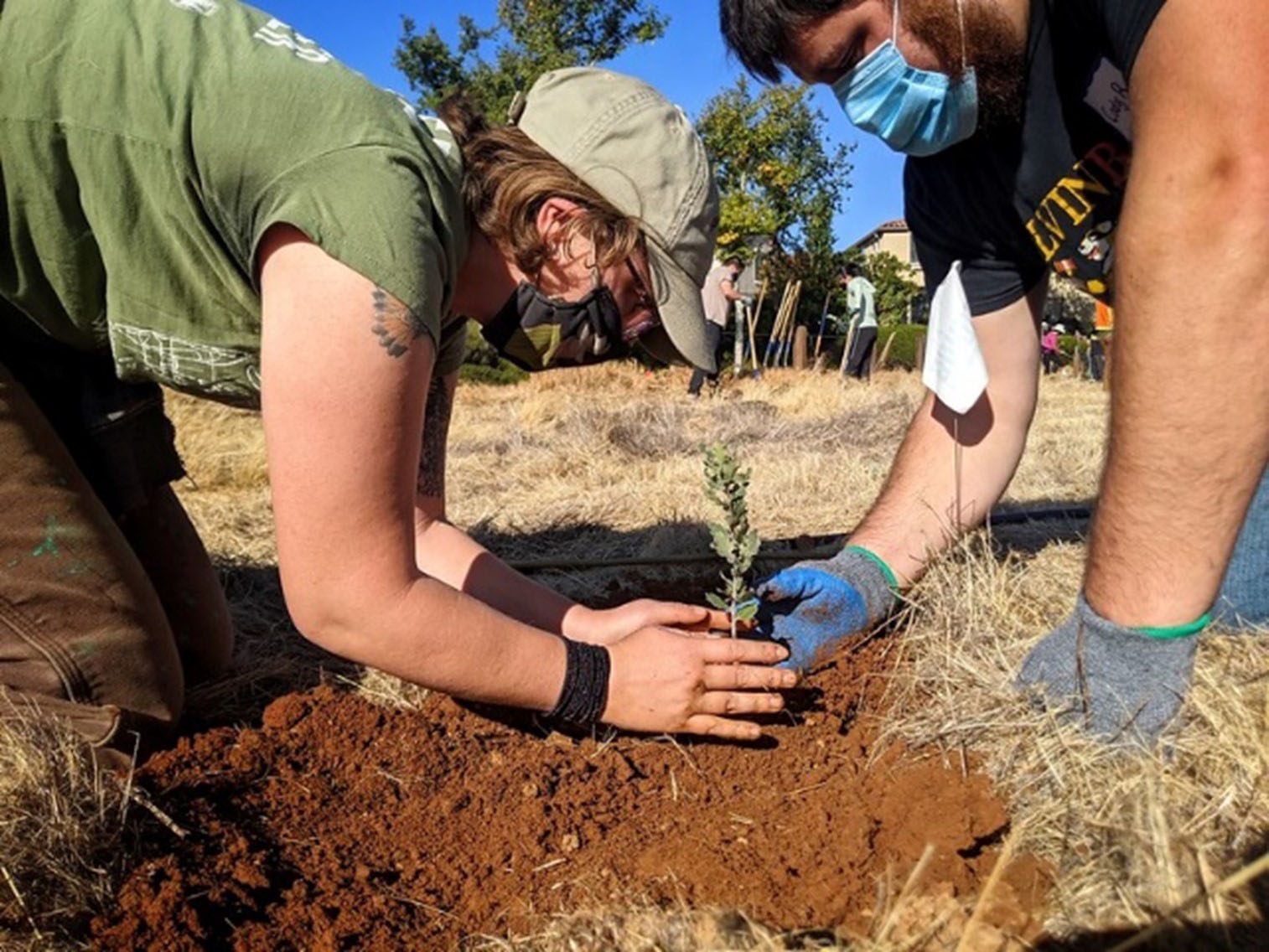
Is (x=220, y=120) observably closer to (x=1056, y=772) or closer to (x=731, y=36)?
(x=731, y=36)

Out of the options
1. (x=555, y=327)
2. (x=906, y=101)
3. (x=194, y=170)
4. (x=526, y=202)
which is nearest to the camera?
(x=194, y=170)

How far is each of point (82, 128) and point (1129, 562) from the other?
1900 millimetres

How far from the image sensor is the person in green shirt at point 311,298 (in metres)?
1.57

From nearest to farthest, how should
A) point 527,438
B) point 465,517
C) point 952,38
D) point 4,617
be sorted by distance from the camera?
1. point 4,617
2. point 952,38
3. point 465,517
4. point 527,438

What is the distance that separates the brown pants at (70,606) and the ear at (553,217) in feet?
3.66

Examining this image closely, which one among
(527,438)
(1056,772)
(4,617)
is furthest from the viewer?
(527,438)

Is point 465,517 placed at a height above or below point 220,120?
below

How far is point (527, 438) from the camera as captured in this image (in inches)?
280

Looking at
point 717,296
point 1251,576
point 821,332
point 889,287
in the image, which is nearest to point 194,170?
point 1251,576

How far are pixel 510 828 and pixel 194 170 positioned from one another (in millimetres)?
1254

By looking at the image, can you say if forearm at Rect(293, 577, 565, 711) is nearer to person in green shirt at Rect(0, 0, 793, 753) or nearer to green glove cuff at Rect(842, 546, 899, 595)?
person in green shirt at Rect(0, 0, 793, 753)

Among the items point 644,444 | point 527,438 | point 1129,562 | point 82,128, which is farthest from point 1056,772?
point 527,438

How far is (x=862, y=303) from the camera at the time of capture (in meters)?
15.2

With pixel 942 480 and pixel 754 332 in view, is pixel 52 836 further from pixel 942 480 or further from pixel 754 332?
pixel 754 332
